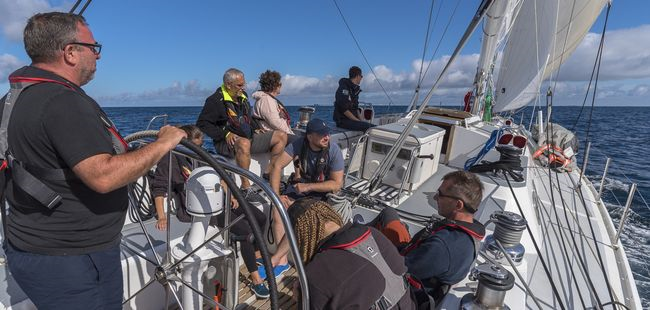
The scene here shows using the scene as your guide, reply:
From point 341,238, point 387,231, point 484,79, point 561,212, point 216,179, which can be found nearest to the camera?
point 341,238

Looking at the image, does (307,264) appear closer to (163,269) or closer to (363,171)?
(163,269)

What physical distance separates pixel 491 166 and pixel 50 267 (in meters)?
4.22

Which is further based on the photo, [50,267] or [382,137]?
[382,137]

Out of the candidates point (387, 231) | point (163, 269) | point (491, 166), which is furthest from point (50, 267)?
point (491, 166)

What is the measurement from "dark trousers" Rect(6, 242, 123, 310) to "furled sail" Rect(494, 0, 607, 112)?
26.9ft

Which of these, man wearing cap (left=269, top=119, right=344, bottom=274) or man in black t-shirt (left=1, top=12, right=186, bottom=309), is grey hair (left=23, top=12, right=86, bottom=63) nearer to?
man in black t-shirt (left=1, top=12, right=186, bottom=309)

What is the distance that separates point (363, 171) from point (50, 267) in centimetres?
365

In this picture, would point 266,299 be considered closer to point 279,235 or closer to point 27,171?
point 279,235

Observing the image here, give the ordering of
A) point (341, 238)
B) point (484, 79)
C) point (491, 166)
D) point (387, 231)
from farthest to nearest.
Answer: point (484, 79), point (491, 166), point (387, 231), point (341, 238)

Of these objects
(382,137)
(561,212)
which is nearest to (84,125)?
(382,137)

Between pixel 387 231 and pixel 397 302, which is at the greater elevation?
pixel 397 302

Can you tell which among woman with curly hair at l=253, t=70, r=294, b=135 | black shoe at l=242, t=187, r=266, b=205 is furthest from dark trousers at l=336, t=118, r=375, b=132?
black shoe at l=242, t=187, r=266, b=205

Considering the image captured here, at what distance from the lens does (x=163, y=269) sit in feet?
5.28

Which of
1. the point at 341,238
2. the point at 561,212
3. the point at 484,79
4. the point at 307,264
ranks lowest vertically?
the point at 561,212
